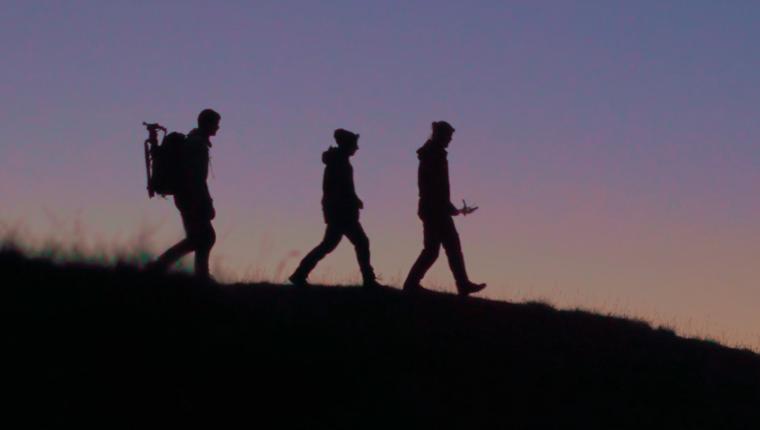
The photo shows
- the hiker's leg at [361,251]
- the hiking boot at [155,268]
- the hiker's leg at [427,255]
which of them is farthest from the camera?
the hiker's leg at [427,255]

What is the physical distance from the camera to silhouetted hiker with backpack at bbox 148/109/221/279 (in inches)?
568

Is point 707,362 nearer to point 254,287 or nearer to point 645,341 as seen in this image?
point 645,341

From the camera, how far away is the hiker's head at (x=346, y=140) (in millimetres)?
16219

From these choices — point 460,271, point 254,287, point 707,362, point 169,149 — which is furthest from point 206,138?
point 707,362

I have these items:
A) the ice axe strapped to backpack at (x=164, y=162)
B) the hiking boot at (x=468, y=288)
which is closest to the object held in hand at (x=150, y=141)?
the ice axe strapped to backpack at (x=164, y=162)

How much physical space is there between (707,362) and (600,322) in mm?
1691

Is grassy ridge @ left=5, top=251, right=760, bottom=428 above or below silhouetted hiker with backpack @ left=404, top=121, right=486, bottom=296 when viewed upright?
below

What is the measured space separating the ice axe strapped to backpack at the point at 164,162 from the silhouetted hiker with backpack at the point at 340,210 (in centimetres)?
233

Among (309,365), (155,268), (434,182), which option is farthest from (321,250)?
(309,365)

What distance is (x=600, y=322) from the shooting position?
16391 millimetres

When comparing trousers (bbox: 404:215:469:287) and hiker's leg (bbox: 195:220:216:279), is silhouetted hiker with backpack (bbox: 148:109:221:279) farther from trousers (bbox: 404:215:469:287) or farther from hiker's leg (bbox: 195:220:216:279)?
trousers (bbox: 404:215:469:287)

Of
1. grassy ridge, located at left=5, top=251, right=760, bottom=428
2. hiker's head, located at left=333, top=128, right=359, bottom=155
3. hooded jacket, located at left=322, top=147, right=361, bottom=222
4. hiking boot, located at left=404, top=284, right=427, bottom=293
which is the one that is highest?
hiker's head, located at left=333, top=128, right=359, bottom=155

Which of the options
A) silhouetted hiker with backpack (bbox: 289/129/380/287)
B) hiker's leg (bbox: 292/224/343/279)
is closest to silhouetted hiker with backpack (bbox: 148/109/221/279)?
hiker's leg (bbox: 292/224/343/279)

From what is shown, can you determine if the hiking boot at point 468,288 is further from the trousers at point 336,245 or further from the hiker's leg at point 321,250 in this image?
the hiker's leg at point 321,250
